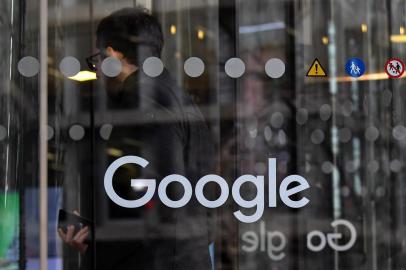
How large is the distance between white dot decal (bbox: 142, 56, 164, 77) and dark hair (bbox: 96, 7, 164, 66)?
2 centimetres

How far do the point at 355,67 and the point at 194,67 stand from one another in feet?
1.94

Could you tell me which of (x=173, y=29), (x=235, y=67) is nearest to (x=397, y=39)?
(x=235, y=67)

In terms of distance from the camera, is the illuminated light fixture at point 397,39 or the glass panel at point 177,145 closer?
the glass panel at point 177,145

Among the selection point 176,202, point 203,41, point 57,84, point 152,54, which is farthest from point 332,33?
point 57,84

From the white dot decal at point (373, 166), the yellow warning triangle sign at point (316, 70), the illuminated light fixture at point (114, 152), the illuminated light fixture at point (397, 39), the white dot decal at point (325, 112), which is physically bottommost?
the white dot decal at point (373, 166)

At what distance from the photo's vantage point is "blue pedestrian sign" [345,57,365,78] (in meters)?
2.66

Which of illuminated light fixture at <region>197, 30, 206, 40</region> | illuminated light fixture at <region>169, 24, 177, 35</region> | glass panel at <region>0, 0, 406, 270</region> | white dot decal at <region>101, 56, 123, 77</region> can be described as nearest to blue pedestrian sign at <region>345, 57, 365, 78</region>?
glass panel at <region>0, 0, 406, 270</region>

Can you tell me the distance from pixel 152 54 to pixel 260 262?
84 cm

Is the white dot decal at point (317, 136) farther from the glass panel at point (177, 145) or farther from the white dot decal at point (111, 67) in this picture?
the white dot decal at point (111, 67)

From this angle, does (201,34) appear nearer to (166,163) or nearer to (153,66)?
(153,66)

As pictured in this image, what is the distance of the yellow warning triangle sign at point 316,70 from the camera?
264 cm

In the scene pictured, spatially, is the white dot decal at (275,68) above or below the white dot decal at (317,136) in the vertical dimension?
above

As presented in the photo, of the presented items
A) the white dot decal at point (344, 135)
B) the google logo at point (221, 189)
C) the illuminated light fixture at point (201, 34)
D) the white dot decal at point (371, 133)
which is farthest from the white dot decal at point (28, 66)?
the white dot decal at point (371, 133)

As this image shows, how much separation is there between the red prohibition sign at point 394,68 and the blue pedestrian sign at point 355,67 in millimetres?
98
